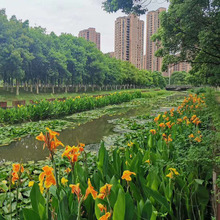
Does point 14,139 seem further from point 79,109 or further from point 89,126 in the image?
point 79,109

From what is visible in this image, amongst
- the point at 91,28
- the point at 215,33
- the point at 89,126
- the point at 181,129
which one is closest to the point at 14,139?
the point at 89,126

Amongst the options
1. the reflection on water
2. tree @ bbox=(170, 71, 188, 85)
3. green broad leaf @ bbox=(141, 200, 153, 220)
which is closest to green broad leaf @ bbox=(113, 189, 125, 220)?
green broad leaf @ bbox=(141, 200, 153, 220)

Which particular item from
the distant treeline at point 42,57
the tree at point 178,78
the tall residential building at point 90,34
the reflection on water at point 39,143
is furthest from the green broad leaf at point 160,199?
the tall residential building at point 90,34

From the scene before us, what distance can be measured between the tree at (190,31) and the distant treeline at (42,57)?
17831 mm

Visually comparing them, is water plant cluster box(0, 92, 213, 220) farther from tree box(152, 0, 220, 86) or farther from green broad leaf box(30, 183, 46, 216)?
tree box(152, 0, 220, 86)

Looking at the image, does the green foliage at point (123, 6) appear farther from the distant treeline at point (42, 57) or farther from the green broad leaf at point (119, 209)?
the distant treeline at point (42, 57)

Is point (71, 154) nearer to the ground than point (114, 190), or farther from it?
farther from it

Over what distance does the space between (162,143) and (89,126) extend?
5434 mm

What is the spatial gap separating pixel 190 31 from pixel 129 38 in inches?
2658

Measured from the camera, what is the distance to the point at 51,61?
31.6 meters

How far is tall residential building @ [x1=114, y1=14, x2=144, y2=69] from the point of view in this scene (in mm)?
67812

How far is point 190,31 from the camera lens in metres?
10.2

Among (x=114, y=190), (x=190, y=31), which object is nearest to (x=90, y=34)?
(x=190, y=31)

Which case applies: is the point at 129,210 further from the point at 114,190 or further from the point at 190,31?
the point at 190,31
